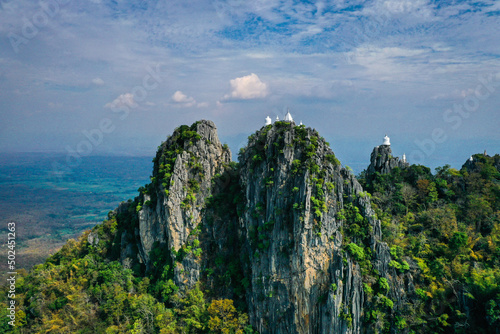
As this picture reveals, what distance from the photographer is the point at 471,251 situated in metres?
38.3

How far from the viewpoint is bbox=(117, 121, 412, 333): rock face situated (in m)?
36.5

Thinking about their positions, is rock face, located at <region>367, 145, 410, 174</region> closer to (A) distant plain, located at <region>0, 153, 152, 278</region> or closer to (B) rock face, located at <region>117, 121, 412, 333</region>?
(B) rock face, located at <region>117, 121, 412, 333</region>

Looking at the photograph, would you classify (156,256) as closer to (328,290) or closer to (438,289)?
(328,290)

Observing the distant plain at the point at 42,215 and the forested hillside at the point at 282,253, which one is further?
the distant plain at the point at 42,215

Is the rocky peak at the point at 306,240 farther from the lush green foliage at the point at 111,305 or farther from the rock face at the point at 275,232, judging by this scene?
the lush green foliage at the point at 111,305

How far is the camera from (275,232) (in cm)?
3888

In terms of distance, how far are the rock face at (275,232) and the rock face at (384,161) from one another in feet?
51.6

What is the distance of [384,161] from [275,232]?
2617 cm

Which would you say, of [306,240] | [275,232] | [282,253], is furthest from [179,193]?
[306,240]

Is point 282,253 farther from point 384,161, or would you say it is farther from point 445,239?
point 384,161

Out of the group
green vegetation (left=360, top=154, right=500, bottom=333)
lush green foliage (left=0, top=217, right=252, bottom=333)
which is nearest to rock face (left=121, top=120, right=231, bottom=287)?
lush green foliage (left=0, top=217, right=252, bottom=333)

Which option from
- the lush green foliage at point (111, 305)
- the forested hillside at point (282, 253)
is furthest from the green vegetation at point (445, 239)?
the lush green foliage at point (111, 305)

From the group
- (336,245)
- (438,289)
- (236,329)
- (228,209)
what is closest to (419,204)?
(438,289)

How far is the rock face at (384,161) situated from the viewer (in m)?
52.4
